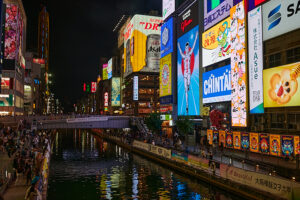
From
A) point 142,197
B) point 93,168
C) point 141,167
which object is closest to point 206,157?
point 142,197

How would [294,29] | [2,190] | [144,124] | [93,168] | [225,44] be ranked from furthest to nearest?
[144,124] < [225,44] < [93,168] < [294,29] < [2,190]

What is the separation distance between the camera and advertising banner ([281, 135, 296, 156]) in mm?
30481

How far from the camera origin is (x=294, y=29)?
116 feet

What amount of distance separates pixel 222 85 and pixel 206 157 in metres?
25.7

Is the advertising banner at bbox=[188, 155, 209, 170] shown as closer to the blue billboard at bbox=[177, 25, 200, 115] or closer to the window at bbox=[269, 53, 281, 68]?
the window at bbox=[269, 53, 281, 68]

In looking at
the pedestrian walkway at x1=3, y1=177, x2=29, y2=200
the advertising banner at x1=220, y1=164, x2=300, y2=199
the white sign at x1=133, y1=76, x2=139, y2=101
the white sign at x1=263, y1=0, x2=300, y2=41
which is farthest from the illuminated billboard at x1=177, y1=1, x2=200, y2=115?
the pedestrian walkway at x1=3, y1=177, x2=29, y2=200

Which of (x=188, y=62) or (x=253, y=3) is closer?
(x=253, y=3)

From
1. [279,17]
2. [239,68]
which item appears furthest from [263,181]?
[239,68]

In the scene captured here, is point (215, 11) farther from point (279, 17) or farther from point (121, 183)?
point (121, 183)

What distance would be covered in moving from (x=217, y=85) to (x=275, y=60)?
1761 cm

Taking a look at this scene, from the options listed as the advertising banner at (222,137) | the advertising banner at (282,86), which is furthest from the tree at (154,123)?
the advertising banner at (282,86)

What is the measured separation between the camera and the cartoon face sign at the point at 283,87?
114ft

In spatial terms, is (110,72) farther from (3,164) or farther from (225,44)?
(3,164)

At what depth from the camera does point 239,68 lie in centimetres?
4475
